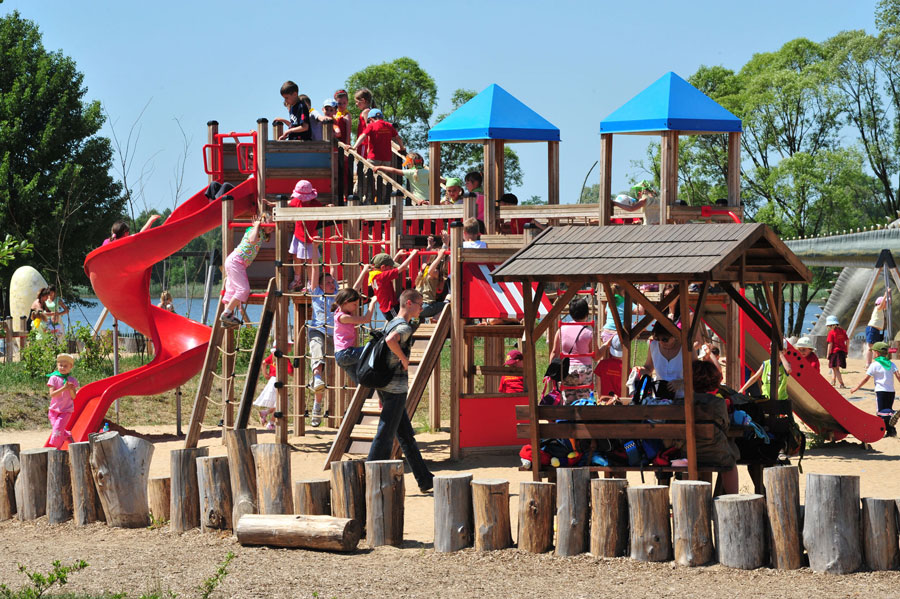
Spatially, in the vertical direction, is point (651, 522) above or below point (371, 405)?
below

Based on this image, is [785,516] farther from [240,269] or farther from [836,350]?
[836,350]

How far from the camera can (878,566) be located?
6902 mm

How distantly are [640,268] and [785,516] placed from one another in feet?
6.22

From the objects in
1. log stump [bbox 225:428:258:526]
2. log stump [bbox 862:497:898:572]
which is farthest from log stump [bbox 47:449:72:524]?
log stump [bbox 862:497:898:572]

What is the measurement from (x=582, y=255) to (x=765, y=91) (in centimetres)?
3286

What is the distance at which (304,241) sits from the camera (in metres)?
13.3

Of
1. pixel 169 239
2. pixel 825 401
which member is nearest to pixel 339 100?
pixel 169 239

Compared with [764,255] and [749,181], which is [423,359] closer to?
[764,255]

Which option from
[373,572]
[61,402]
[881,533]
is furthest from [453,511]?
[61,402]

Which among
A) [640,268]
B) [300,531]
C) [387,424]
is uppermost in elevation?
[640,268]

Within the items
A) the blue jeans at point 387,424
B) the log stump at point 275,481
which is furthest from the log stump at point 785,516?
the blue jeans at point 387,424

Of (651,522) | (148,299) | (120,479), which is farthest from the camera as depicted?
(148,299)

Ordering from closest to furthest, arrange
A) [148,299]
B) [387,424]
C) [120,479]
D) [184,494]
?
[184,494] < [120,479] < [387,424] < [148,299]

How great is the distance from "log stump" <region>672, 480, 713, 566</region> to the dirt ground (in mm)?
93
